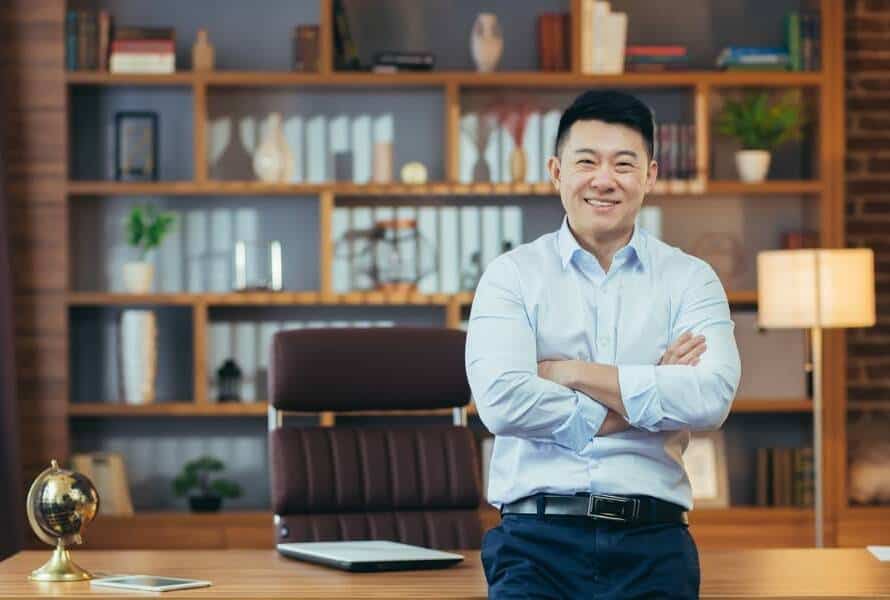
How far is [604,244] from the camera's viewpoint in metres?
2.63

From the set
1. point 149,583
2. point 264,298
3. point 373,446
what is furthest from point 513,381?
point 264,298

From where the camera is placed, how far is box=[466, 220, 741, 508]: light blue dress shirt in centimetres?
246

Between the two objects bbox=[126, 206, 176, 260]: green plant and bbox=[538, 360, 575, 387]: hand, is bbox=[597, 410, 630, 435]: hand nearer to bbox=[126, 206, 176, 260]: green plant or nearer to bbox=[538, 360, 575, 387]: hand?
bbox=[538, 360, 575, 387]: hand

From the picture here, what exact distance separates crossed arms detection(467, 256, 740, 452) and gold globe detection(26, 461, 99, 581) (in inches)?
26.6

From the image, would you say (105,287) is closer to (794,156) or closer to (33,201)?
(33,201)

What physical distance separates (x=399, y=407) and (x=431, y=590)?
3.65 ft

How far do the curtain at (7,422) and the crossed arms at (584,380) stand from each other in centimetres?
301

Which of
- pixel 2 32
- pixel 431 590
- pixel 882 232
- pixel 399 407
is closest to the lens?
pixel 431 590

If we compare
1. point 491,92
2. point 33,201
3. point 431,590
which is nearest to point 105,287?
point 33,201

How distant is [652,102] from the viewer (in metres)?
5.79

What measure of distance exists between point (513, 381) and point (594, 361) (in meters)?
0.16

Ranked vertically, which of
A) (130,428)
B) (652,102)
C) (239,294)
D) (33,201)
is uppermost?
(652,102)

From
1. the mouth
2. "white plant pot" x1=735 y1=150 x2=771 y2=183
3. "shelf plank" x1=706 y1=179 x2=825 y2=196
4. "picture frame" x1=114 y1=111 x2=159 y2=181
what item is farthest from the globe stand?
"white plant pot" x1=735 y1=150 x2=771 y2=183

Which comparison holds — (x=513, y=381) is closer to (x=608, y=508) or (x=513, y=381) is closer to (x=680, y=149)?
(x=608, y=508)
